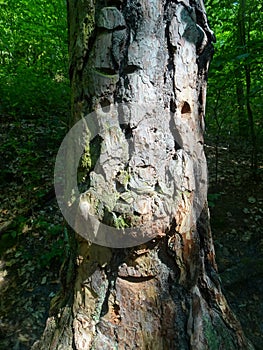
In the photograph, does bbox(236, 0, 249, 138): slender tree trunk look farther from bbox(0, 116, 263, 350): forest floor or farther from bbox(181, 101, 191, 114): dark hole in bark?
bbox(181, 101, 191, 114): dark hole in bark

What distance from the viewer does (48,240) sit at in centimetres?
338

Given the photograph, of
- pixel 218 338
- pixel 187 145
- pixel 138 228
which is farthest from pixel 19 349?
pixel 187 145

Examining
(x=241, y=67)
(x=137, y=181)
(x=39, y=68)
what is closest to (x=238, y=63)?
(x=241, y=67)

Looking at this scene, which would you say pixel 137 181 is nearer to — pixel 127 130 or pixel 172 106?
pixel 127 130

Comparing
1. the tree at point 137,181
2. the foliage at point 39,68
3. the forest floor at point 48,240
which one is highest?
the foliage at point 39,68

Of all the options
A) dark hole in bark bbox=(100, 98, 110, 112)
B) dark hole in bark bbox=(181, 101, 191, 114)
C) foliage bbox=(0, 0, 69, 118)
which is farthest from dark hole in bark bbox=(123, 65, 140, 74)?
foliage bbox=(0, 0, 69, 118)

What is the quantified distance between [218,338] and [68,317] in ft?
2.03

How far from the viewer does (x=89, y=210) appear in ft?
3.93

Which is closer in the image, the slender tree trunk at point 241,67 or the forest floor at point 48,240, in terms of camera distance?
the forest floor at point 48,240

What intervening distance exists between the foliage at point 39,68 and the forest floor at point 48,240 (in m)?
0.63

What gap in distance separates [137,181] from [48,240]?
247 centimetres

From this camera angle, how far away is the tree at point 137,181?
1.19 m

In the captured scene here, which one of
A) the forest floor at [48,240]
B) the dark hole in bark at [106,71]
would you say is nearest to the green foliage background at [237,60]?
the forest floor at [48,240]

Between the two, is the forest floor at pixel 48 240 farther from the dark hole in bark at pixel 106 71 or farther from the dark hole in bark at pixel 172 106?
the dark hole in bark at pixel 106 71
